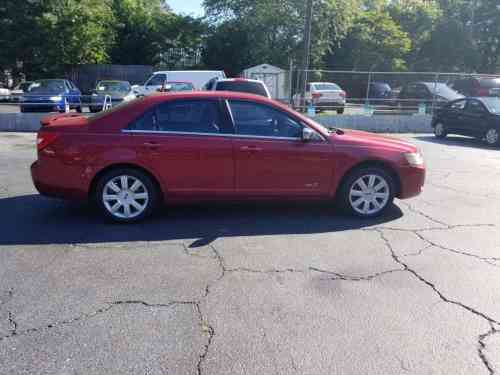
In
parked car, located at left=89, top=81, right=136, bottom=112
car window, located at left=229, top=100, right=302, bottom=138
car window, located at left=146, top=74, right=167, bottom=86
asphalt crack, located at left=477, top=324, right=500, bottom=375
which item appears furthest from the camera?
car window, located at left=146, top=74, right=167, bottom=86

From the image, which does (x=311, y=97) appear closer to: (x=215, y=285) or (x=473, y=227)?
(x=473, y=227)

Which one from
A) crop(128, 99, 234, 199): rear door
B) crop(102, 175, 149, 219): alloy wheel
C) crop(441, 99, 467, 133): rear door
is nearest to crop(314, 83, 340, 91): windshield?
crop(441, 99, 467, 133): rear door

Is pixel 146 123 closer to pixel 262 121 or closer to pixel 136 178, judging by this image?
pixel 136 178

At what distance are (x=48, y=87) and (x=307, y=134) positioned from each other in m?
15.7

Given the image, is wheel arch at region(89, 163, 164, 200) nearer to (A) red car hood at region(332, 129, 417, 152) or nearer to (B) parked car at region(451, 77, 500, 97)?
(A) red car hood at region(332, 129, 417, 152)

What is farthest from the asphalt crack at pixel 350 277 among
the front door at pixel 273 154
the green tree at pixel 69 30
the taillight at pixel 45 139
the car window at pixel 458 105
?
the green tree at pixel 69 30

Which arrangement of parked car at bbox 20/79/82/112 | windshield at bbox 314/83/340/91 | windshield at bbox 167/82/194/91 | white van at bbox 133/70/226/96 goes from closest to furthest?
parked car at bbox 20/79/82/112 → windshield at bbox 167/82/194/91 → windshield at bbox 314/83/340/91 → white van at bbox 133/70/226/96

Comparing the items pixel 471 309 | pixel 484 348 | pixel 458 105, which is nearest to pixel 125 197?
pixel 471 309

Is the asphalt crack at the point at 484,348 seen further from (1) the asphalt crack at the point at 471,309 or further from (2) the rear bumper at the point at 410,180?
(2) the rear bumper at the point at 410,180

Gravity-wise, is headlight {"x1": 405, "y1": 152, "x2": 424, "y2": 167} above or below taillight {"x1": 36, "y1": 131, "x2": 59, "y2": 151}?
below

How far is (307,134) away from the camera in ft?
16.5

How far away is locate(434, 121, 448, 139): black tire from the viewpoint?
Answer: 47.5ft

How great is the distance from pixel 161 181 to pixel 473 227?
3.90m

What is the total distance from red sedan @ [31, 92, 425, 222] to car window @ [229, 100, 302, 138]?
0.04 ft
